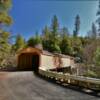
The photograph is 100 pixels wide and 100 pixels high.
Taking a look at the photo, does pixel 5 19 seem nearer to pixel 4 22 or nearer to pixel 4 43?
pixel 4 22

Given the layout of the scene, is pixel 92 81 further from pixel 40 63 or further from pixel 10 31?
pixel 40 63

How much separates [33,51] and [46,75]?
40.1 feet

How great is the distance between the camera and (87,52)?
43.9 m

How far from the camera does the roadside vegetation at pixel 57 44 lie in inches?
957

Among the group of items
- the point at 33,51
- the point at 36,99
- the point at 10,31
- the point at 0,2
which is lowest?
the point at 36,99

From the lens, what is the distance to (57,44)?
62.5m

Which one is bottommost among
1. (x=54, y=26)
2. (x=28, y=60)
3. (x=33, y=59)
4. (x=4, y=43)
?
(x=28, y=60)

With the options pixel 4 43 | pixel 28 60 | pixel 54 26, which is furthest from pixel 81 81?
pixel 54 26

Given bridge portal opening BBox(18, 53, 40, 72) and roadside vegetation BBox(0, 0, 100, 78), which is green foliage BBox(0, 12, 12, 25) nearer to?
roadside vegetation BBox(0, 0, 100, 78)

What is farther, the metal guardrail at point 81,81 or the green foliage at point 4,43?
the green foliage at point 4,43

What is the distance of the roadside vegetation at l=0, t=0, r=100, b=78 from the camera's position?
24.3m

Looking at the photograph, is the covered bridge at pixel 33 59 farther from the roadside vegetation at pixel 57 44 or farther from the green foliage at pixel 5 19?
the green foliage at pixel 5 19

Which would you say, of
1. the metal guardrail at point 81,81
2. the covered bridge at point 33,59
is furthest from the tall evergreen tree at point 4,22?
the metal guardrail at point 81,81

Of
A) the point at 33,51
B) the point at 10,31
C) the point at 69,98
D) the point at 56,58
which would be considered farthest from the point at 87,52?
the point at 69,98
